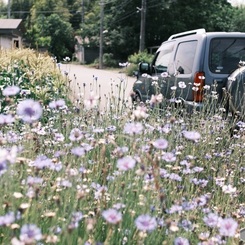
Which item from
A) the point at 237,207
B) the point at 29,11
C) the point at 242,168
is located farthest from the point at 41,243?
the point at 29,11

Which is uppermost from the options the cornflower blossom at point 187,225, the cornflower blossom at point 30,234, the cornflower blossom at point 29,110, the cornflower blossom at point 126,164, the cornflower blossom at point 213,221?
the cornflower blossom at point 29,110

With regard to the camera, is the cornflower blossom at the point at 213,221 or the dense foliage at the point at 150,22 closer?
the cornflower blossom at the point at 213,221

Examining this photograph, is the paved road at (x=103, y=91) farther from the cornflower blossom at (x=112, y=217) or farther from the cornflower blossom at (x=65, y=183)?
the cornflower blossom at (x=112, y=217)

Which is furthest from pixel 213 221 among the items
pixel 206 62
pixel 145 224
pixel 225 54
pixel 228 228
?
pixel 225 54

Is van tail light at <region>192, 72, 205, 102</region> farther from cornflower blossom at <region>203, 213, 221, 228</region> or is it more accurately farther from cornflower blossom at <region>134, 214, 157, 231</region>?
cornflower blossom at <region>134, 214, 157, 231</region>

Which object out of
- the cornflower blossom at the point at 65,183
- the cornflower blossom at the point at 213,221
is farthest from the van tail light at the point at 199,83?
the cornflower blossom at the point at 65,183

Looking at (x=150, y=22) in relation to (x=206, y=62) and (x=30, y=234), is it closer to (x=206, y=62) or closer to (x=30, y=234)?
(x=206, y=62)

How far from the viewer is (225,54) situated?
6.28 meters

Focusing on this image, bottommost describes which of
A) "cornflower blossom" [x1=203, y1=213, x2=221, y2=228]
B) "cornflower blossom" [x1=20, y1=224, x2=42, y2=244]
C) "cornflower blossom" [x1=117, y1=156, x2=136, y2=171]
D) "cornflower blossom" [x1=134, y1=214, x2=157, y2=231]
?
"cornflower blossom" [x1=203, y1=213, x2=221, y2=228]

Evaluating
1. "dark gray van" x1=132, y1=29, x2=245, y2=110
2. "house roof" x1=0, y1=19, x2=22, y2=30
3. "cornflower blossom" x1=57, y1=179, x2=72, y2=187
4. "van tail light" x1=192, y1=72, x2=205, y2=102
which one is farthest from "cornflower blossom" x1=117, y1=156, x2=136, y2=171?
"house roof" x1=0, y1=19, x2=22, y2=30

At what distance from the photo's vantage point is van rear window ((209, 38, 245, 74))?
6176 millimetres

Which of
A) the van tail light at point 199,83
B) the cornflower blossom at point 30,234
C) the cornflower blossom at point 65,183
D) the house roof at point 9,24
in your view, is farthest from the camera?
the house roof at point 9,24

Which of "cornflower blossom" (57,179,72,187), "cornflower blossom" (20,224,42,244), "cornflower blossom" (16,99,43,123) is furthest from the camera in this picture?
"cornflower blossom" (57,179,72,187)

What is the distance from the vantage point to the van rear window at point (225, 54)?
6.18m
